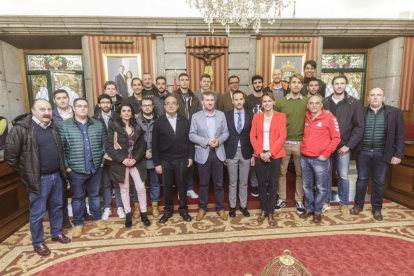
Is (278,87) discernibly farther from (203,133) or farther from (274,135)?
(203,133)

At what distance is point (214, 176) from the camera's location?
3.13 meters

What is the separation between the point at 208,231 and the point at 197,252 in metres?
0.43

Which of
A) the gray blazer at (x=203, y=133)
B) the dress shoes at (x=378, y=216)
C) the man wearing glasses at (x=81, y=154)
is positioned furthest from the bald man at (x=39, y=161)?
the dress shoes at (x=378, y=216)

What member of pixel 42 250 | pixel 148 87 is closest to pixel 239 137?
pixel 148 87

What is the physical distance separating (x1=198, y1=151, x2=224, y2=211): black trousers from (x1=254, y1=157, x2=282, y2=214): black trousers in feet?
1.64

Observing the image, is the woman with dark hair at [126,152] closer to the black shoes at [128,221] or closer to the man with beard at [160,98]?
the black shoes at [128,221]

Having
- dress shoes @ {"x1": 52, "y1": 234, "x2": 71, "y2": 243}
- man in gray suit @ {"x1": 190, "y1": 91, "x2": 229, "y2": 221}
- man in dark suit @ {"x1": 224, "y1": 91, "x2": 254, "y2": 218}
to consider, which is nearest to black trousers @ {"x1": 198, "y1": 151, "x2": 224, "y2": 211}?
→ man in gray suit @ {"x1": 190, "y1": 91, "x2": 229, "y2": 221}

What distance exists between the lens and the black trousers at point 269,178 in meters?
2.93

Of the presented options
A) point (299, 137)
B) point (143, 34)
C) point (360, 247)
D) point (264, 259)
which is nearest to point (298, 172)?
point (299, 137)

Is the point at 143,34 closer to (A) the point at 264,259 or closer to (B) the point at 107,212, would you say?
(B) the point at 107,212

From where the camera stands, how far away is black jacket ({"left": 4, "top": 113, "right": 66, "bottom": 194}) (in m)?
2.29

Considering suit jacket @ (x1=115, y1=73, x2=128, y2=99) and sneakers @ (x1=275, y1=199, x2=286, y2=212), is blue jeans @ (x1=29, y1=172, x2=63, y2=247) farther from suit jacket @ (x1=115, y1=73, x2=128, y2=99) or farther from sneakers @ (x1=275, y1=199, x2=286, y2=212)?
suit jacket @ (x1=115, y1=73, x2=128, y2=99)

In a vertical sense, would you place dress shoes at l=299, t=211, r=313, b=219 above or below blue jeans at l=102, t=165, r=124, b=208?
below

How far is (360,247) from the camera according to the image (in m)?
2.49
